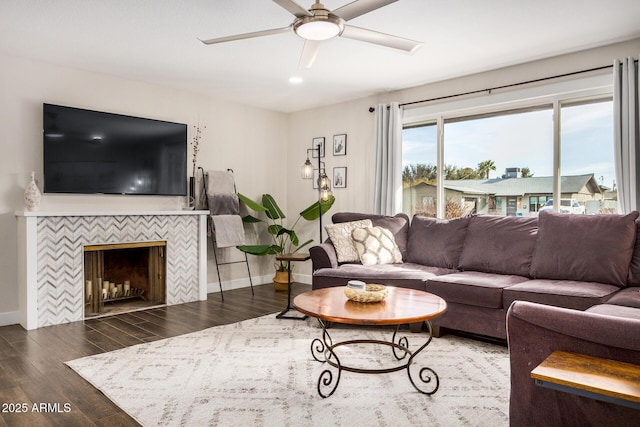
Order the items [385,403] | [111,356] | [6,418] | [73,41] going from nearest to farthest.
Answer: [6,418], [385,403], [111,356], [73,41]

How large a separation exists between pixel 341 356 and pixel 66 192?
10.0ft

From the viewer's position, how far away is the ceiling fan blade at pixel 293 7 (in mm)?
2270

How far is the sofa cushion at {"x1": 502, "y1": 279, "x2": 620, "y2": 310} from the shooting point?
9.49ft

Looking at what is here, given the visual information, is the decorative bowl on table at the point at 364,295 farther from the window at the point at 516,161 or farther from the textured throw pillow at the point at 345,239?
the window at the point at 516,161

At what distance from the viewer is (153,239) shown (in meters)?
4.64

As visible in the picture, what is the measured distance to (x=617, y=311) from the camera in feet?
8.26

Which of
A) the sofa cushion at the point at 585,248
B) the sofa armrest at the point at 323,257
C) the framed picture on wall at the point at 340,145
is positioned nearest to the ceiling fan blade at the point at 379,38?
the sofa cushion at the point at 585,248

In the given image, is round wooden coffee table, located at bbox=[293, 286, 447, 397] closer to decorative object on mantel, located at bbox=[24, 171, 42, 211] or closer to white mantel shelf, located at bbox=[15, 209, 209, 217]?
white mantel shelf, located at bbox=[15, 209, 209, 217]

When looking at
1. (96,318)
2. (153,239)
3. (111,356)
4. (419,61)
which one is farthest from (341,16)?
(96,318)

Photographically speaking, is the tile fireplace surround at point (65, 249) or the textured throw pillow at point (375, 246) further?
the textured throw pillow at point (375, 246)

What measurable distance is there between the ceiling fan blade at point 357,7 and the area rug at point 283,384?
6.92 ft

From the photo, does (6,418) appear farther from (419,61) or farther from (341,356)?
(419,61)

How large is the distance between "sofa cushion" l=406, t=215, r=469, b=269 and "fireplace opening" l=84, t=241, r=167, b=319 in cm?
266

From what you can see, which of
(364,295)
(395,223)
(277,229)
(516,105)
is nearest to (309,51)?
(364,295)
